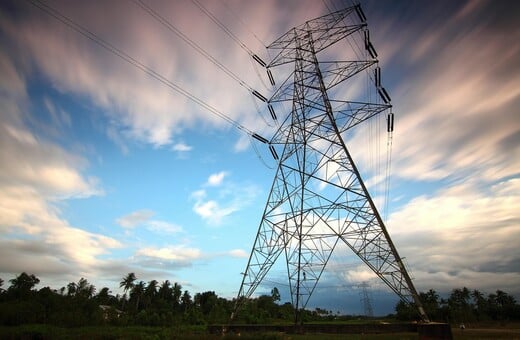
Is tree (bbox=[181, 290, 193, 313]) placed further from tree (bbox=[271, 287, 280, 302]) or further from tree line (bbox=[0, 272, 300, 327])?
tree (bbox=[271, 287, 280, 302])

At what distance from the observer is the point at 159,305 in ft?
278

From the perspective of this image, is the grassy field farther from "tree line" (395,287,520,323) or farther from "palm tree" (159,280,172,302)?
"palm tree" (159,280,172,302)

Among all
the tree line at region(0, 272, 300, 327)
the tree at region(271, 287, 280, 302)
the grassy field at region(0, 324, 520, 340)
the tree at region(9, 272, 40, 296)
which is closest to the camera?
the grassy field at region(0, 324, 520, 340)

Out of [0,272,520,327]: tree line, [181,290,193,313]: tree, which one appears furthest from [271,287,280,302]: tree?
[181,290,193,313]: tree

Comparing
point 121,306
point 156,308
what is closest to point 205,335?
point 156,308

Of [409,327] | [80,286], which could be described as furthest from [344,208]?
[80,286]

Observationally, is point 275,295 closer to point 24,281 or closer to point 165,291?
point 165,291

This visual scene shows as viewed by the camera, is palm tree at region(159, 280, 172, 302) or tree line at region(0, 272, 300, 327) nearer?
tree line at region(0, 272, 300, 327)

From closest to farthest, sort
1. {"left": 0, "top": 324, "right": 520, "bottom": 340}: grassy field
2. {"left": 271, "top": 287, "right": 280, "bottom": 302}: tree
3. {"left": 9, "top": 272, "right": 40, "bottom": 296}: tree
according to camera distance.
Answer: {"left": 0, "top": 324, "right": 520, "bottom": 340}: grassy field → {"left": 9, "top": 272, "right": 40, "bottom": 296}: tree → {"left": 271, "top": 287, "right": 280, "bottom": 302}: tree

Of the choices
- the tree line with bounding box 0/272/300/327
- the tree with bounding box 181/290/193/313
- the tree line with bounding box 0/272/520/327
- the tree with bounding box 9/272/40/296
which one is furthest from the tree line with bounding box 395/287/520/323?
the tree with bounding box 9/272/40/296

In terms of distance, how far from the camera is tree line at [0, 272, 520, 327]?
50.1 meters

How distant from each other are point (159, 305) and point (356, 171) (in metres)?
79.7

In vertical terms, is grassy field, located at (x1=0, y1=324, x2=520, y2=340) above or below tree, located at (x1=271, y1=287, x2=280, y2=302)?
below

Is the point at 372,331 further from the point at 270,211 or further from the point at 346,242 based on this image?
the point at 270,211
